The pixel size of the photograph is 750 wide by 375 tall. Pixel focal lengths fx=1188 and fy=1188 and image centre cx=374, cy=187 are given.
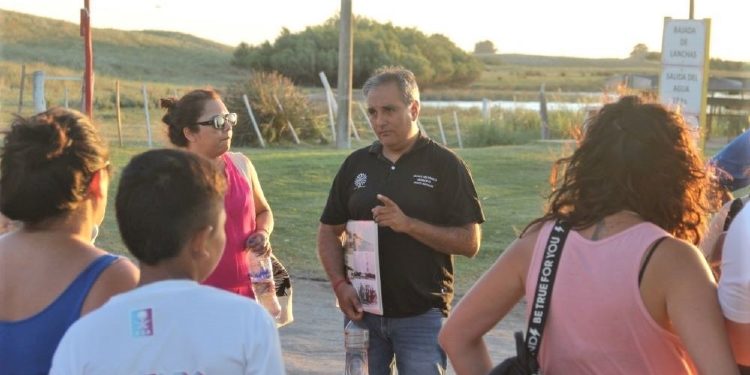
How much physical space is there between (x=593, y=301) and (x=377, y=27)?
6793 centimetres

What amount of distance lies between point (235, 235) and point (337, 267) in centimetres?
50

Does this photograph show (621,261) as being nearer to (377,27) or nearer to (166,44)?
(377,27)

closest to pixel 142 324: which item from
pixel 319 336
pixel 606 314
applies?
pixel 606 314

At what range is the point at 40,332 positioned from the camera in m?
3.06

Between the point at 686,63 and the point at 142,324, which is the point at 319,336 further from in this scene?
the point at 686,63

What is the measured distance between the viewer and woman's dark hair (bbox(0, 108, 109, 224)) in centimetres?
314

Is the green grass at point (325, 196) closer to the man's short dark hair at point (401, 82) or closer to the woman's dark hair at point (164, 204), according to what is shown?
the man's short dark hair at point (401, 82)

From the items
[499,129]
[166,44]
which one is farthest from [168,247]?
[166,44]

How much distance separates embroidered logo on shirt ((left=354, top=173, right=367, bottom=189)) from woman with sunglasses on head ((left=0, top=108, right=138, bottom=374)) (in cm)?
205

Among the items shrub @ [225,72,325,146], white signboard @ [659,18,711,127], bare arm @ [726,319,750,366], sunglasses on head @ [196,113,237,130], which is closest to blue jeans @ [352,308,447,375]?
sunglasses on head @ [196,113,237,130]

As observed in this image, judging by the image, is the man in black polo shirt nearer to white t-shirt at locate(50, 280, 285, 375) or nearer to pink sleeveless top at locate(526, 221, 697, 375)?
pink sleeveless top at locate(526, 221, 697, 375)

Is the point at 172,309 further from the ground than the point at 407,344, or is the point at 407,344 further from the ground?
the point at 172,309

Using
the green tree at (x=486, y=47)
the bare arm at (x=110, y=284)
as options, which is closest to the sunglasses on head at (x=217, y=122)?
the bare arm at (x=110, y=284)

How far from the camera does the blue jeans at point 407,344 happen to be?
506cm
